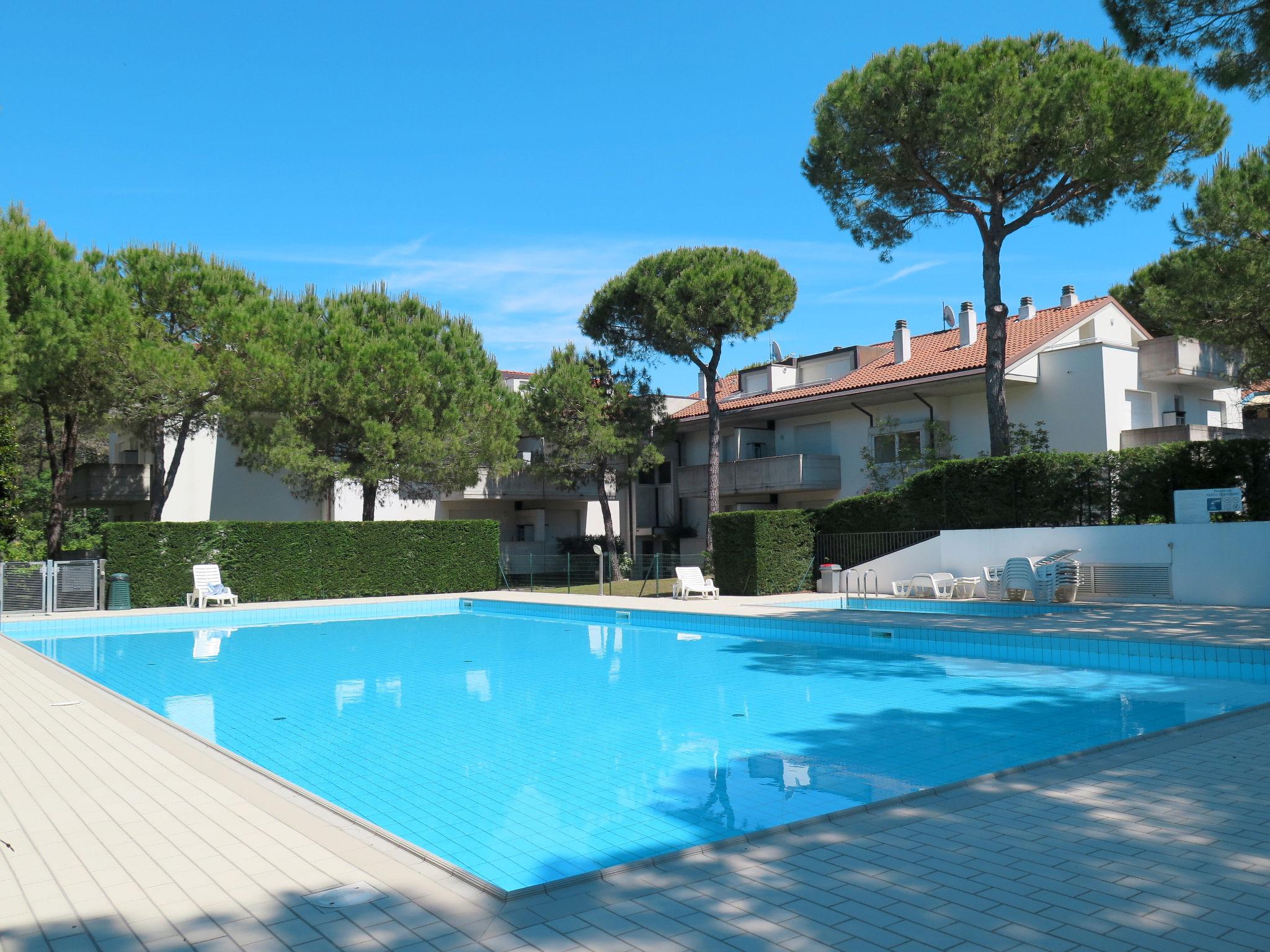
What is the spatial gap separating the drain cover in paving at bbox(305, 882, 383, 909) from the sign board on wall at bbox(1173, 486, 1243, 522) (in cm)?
1730

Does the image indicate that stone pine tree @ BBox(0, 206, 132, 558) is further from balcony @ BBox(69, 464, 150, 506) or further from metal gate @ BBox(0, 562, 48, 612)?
balcony @ BBox(69, 464, 150, 506)

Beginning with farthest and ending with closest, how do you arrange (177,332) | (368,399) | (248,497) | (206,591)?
(248,497) → (368,399) → (177,332) → (206,591)

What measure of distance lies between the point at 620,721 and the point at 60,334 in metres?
18.6

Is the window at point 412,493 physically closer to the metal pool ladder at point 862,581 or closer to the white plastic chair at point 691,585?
the white plastic chair at point 691,585

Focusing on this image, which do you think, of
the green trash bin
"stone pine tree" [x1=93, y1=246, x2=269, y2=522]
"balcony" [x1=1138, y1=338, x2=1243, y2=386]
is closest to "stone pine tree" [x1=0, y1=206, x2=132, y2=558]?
"stone pine tree" [x1=93, y1=246, x2=269, y2=522]

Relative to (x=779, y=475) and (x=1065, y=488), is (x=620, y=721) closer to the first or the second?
(x=1065, y=488)

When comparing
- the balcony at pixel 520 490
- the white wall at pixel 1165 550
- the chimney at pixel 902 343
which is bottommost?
the white wall at pixel 1165 550

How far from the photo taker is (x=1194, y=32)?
11227 millimetres

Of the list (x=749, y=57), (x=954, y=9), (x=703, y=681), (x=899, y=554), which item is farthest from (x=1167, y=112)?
(x=703, y=681)

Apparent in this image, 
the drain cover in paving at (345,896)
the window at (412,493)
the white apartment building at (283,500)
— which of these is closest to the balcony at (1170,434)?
the white apartment building at (283,500)

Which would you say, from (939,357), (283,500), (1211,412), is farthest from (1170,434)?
(283,500)

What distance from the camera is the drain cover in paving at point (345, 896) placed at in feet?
12.9

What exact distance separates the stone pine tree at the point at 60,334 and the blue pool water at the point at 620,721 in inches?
335

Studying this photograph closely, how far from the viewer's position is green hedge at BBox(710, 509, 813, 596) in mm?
22844
